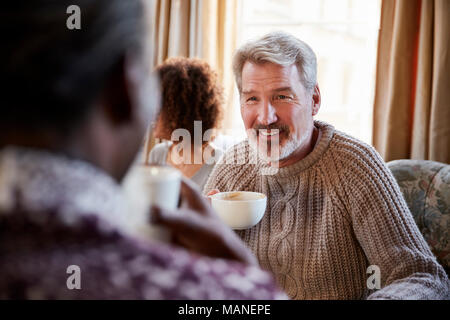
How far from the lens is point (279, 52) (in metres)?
1.05

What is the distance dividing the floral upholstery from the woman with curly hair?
0.76 meters

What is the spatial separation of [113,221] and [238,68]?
0.83 metres

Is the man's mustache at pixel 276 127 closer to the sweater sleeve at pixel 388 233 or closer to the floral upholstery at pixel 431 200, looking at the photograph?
the sweater sleeve at pixel 388 233

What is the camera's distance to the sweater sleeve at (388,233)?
87 centimetres

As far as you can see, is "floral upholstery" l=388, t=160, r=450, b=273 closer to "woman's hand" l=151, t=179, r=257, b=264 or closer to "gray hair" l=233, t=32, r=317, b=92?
"gray hair" l=233, t=32, r=317, b=92

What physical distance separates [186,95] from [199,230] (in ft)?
4.05

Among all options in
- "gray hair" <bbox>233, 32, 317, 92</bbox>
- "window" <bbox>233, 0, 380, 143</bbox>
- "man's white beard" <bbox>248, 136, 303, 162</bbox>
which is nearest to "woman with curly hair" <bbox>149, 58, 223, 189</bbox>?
"man's white beard" <bbox>248, 136, 303, 162</bbox>

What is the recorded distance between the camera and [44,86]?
33cm

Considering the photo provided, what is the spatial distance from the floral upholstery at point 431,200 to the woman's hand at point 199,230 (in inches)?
49.2

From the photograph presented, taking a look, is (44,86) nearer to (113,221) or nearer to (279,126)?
(113,221)

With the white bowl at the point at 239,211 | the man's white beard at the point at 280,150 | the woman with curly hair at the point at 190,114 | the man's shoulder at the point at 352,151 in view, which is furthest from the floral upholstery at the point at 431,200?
the white bowl at the point at 239,211

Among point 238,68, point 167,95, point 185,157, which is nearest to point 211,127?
point 185,157

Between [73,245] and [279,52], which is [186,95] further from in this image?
[73,245]

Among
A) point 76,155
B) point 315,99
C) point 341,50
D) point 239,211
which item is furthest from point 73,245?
point 341,50
